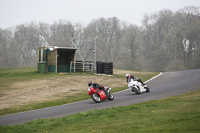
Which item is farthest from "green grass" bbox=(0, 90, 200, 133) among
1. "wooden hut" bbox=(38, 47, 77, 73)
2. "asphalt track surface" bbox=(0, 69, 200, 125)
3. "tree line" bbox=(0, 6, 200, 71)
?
"tree line" bbox=(0, 6, 200, 71)

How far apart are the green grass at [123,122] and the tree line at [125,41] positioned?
59234 mm

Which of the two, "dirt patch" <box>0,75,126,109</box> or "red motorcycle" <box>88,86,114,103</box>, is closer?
"red motorcycle" <box>88,86,114,103</box>

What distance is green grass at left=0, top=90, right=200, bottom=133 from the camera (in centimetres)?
781

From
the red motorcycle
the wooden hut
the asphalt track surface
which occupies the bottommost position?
the asphalt track surface

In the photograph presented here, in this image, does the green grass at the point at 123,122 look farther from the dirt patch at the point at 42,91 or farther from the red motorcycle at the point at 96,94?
the dirt patch at the point at 42,91

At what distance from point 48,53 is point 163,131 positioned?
1299 inches

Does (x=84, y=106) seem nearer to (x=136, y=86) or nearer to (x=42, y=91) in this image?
(x=136, y=86)

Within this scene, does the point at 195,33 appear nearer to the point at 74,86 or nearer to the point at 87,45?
the point at 87,45

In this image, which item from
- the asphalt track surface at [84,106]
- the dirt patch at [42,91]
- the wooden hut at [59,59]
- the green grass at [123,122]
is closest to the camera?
the green grass at [123,122]

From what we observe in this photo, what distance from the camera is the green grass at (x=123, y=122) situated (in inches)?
307

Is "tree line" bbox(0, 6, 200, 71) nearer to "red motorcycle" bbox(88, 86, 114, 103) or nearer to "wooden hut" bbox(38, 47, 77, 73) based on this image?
"wooden hut" bbox(38, 47, 77, 73)

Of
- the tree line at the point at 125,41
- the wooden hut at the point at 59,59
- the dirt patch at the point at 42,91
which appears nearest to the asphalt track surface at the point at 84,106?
the dirt patch at the point at 42,91

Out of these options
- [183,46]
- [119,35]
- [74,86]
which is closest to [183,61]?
[183,46]

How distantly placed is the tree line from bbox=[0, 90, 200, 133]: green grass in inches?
2332
